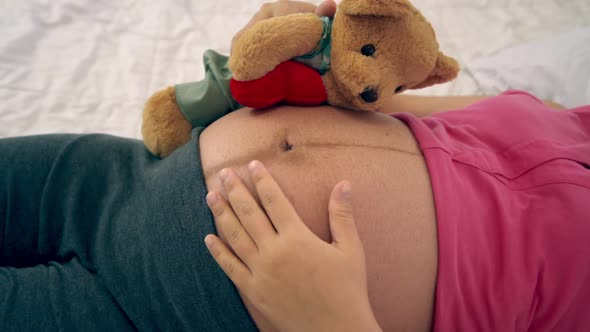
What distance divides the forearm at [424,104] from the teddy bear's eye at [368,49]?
349 millimetres

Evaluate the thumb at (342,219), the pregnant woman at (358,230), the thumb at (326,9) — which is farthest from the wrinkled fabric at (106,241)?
the thumb at (326,9)

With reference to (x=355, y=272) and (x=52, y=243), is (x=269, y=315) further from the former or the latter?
(x=52, y=243)

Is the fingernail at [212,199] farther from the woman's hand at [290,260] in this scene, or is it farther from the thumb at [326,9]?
the thumb at [326,9]

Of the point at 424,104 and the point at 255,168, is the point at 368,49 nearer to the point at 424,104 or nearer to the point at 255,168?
the point at 255,168

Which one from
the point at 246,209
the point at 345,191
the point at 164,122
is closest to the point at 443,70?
the point at 345,191

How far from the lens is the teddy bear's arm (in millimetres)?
521

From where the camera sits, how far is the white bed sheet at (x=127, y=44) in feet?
3.34

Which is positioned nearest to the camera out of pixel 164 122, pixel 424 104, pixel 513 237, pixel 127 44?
pixel 513 237

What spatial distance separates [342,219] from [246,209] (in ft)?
0.44

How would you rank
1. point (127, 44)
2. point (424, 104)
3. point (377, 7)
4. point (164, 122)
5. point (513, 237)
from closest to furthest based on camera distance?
point (377, 7) → point (513, 237) → point (164, 122) → point (424, 104) → point (127, 44)

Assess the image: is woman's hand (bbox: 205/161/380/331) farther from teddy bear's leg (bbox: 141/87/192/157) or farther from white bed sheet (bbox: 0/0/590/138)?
white bed sheet (bbox: 0/0/590/138)

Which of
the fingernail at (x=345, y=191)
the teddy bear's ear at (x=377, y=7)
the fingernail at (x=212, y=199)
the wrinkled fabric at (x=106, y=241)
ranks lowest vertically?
the wrinkled fabric at (x=106, y=241)

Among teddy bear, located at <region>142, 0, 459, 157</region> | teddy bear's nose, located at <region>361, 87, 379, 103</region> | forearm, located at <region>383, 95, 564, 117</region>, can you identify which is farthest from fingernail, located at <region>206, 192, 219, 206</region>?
forearm, located at <region>383, 95, 564, 117</region>

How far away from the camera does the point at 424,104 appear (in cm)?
94
